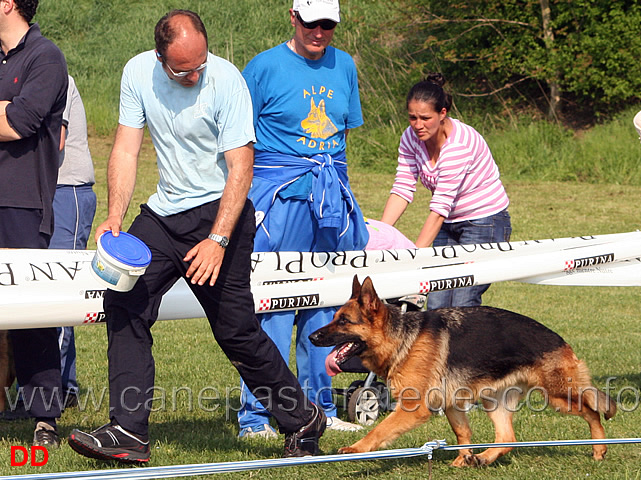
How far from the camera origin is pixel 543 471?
4.89m

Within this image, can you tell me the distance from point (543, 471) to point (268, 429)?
1.67m

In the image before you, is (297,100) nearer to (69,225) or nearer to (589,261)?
(69,225)

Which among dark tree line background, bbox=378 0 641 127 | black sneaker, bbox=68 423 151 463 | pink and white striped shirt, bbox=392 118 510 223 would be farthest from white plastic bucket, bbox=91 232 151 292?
dark tree line background, bbox=378 0 641 127

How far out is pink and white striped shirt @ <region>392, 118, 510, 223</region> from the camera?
20.7 ft

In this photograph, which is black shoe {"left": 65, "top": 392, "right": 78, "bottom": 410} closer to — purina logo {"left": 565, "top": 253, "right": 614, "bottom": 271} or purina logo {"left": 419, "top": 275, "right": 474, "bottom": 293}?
purina logo {"left": 419, "top": 275, "right": 474, "bottom": 293}

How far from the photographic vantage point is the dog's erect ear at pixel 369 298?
5027 mm

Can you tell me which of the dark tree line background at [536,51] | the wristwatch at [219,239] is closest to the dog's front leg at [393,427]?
the wristwatch at [219,239]

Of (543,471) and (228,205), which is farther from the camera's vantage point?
(543,471)

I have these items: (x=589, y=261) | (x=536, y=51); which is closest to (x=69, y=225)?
(x=589, y=261)

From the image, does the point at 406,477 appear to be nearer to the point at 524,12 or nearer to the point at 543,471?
the point at 543,471

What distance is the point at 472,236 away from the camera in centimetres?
653

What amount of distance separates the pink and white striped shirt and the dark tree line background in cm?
1655

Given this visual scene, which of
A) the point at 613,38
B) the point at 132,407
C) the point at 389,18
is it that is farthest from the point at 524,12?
the point at 132,407

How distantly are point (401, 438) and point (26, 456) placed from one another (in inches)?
84.7
